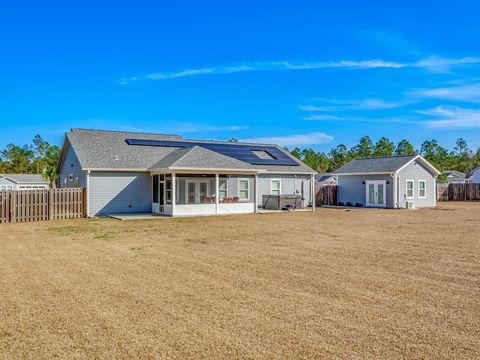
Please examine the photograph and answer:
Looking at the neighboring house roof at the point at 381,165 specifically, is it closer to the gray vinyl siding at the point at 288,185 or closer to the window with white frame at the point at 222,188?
the gray vinyl siding at the point at 288,185

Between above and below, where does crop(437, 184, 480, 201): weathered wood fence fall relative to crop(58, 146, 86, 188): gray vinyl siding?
below

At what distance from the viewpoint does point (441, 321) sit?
5.34 meters

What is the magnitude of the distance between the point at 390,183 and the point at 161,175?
1629cm

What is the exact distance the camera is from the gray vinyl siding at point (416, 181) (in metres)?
29.7

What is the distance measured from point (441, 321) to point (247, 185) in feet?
70.6

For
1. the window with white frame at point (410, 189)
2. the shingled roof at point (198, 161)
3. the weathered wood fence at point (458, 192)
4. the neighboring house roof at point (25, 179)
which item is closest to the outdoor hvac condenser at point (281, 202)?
the shingled roof at point (198, 161)

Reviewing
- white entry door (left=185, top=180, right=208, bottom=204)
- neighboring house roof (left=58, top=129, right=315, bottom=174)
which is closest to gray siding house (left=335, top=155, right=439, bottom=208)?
neighboring house roof (left=58, top=129, right=315, bottom=174)

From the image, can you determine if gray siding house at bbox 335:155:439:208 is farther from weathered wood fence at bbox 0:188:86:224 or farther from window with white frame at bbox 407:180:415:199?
weathered wood fence at bbox 0:188:86:224

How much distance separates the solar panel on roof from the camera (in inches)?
1067

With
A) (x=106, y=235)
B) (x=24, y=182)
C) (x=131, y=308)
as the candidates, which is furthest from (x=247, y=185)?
(x=24, y=182)

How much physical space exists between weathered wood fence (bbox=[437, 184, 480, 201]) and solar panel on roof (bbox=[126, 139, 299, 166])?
62.2 feet

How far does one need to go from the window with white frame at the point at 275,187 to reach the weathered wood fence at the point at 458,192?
20219mm

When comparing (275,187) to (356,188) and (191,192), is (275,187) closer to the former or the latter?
(191,192)

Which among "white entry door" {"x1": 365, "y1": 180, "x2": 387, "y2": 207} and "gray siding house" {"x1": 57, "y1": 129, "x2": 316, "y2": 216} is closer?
"gray siding house" {"x1": 57, "y1": 129, "x2": 316, "y2": 216}
